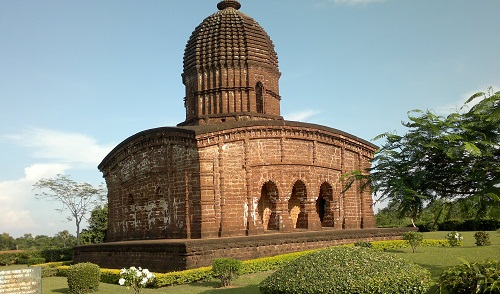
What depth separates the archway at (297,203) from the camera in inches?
760

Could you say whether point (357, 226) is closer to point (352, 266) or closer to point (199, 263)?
point (199, 263)

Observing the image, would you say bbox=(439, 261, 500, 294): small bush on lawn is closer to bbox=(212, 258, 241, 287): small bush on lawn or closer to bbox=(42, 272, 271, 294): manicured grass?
bbox=(42, 272, 271, 294): manicured grass

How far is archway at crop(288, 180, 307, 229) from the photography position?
760 inches

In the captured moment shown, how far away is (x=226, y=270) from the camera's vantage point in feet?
41.9

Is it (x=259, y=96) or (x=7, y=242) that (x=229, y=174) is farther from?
(x=7, y=242)

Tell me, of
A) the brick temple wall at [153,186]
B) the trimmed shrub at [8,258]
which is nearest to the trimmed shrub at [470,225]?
the brick temple wall at [153,186]

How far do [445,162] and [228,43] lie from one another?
14.0 meters

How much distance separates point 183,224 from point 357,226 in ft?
27.6

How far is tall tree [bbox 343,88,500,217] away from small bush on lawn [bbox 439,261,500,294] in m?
1.52

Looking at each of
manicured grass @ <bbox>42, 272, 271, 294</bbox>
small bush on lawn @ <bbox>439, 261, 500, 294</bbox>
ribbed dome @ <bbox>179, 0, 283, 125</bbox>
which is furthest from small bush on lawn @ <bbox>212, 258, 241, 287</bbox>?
ribbed dome @ <bbox>179, 0, 283, 125</bbox>

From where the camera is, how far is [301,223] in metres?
19.3

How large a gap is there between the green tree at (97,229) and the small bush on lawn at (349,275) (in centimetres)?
2824

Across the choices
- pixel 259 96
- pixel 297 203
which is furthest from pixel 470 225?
pixel 259 96

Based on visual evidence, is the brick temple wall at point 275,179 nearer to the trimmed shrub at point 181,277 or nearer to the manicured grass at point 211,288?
the trimmed shrub at point 181,277
